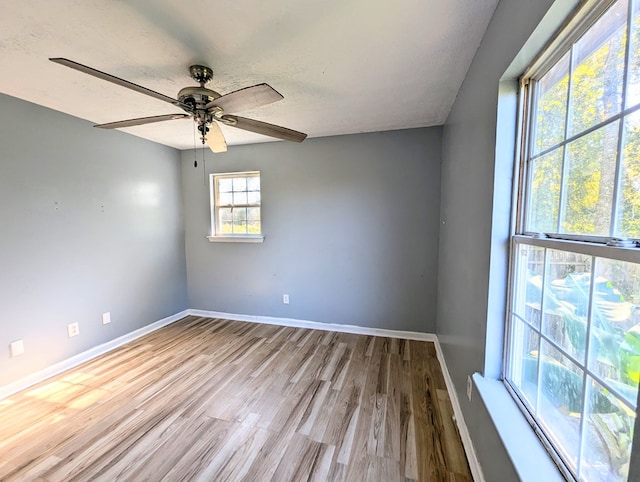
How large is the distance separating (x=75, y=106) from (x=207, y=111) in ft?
5.19

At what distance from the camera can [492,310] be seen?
1.24 meters

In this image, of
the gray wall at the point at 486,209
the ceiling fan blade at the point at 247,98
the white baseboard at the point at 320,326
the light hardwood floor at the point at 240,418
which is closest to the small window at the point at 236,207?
the white baseboard at the point at 320,326

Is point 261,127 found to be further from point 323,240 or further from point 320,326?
point 320,326

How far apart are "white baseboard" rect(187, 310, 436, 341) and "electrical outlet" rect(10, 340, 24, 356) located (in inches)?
70.7

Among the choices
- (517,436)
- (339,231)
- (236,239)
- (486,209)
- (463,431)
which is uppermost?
(486,209)

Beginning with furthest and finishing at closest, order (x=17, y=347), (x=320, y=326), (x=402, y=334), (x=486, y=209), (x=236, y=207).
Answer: (x=236, y=207), (x=320, y=326), (x=402, y=334), (x=17, y=347), (x=486, y=209)

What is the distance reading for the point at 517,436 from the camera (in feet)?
3.12

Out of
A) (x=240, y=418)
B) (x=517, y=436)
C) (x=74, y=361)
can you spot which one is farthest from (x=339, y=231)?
(x=74, y=361)

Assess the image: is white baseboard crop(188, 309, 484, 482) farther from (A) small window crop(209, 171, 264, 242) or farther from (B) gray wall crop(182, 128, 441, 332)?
(A) small window crop(209, 171, 264, 242)

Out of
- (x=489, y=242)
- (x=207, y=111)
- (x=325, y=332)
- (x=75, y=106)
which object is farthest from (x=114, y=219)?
(x=489, y=242)

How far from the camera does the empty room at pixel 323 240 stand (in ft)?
2.64

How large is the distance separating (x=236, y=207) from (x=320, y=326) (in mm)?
1937

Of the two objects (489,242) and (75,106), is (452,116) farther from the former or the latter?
(75,106)

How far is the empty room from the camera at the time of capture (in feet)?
2.64
